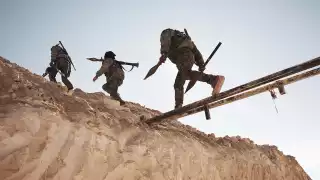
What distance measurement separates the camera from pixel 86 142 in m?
3.62

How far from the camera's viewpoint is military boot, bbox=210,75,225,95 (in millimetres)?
4632

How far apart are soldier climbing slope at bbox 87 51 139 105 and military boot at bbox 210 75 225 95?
2.96 metres

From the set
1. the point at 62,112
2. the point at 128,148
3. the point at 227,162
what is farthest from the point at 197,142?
the point at 62,112

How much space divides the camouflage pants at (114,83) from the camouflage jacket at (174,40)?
7.60 feet

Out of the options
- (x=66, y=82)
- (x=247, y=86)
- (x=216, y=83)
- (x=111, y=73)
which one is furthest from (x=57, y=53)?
(x=247, y=86)

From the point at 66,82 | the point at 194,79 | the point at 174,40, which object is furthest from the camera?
the point at 66,82

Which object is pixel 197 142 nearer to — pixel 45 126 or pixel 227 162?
pixel 227 162

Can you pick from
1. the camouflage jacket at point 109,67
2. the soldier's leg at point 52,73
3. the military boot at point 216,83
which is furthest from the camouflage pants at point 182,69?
the soldier's leg at point 52,73

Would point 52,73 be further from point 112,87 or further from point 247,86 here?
point 247,86

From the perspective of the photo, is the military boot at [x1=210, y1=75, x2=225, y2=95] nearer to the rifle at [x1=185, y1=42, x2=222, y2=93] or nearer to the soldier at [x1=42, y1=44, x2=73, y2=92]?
the rifle at [x1=185, y1=42, x2=222, y2=93]

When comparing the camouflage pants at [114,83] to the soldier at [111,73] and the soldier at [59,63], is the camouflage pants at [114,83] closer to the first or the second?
the soldier at [111,73]

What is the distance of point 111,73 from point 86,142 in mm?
4180

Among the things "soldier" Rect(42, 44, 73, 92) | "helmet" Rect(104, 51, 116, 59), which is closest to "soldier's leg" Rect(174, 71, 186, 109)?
"helmet" Rect(104, 51, 116, 59)

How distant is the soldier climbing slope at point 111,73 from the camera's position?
7414 millimetres
